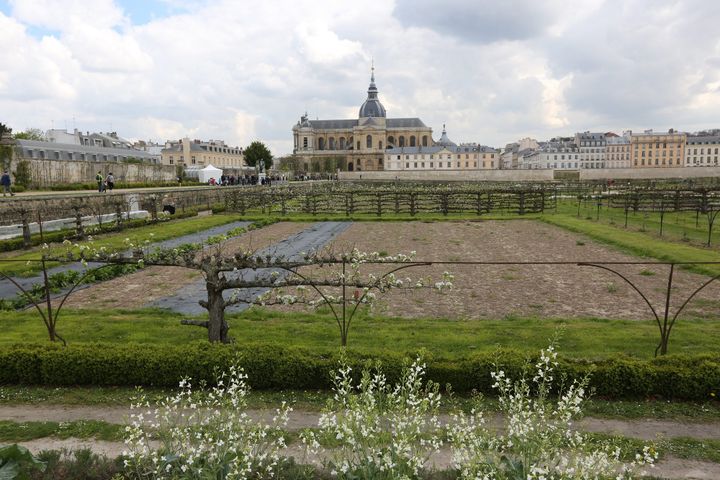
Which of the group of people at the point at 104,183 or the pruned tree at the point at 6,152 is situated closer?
the pruned tree at the point at 6,152

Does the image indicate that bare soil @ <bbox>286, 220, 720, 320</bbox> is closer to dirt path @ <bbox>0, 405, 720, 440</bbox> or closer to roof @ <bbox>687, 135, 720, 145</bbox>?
dirt path @ <bbox>0, 405, 720, 440</bbox>

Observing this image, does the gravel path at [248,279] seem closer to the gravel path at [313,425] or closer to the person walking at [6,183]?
the gravel path at [313,425]

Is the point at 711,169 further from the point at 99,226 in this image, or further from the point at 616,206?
the point at 99,226

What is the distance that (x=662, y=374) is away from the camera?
22.0 ft

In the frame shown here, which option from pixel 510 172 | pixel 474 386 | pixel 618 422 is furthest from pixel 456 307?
pixel 510 172

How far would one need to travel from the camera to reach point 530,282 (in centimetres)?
1391

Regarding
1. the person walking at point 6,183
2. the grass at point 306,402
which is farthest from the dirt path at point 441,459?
the person walking at point 6,183

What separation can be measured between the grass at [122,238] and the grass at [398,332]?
3.68 meters

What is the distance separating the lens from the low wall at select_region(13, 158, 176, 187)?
3123cm

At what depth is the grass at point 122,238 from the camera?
50.7ft

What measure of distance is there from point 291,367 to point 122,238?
17.4 metres

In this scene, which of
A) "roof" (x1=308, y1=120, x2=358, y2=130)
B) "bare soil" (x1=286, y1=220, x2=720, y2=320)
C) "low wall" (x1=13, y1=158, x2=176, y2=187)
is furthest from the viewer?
"roof" (x1=308, y1=120, x2=358, y2=130)

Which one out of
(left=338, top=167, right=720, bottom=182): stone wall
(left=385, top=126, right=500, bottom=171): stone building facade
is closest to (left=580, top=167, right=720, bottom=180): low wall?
(left=338, top=167, right=720, bottom=182): stone wall

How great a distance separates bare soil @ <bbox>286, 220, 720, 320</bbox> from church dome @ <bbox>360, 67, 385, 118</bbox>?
121 m
